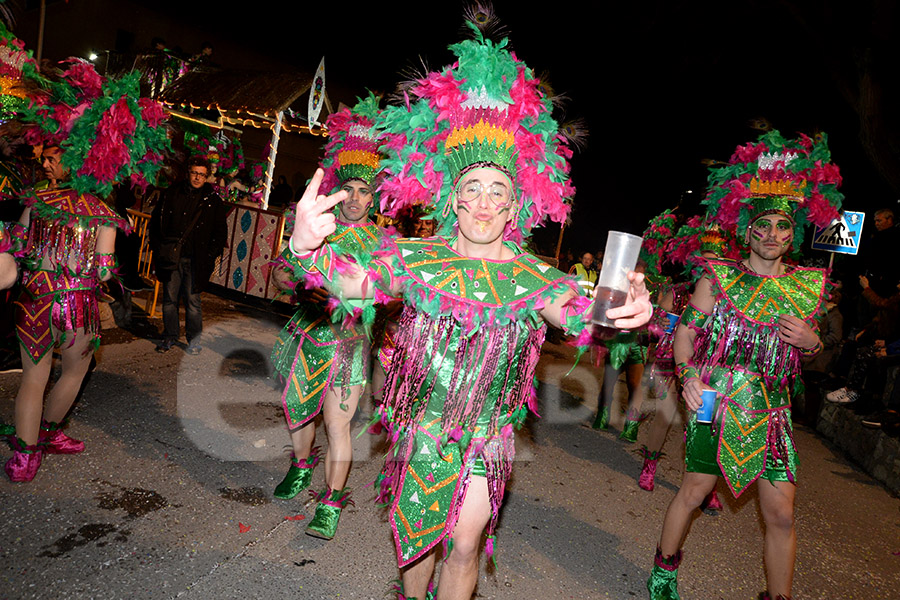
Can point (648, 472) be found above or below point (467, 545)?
below

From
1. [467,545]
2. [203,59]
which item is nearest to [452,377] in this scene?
[467,545]

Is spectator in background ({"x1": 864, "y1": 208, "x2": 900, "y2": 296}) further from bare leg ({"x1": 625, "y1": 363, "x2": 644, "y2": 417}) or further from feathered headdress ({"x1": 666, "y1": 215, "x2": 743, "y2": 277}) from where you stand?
bare leg ({"x1": 625, "y1": 363, "x2": 644, "y2": 417})

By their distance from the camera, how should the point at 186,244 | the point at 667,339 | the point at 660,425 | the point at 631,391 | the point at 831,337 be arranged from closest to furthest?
the point at 667,339 → the point at 660,425 → the point at 631,391 → the point at 186,244 → the point at 831,337

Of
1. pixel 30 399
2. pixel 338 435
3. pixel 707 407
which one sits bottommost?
pixel 30 399

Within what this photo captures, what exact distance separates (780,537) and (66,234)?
442 cm

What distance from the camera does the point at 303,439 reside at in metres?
3.90

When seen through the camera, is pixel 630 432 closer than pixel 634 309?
No

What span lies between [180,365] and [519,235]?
189 inches

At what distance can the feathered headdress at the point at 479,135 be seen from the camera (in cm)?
260

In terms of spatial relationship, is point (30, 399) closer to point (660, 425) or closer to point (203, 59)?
point (660, 425)

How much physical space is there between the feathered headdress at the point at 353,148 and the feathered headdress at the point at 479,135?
1058mm

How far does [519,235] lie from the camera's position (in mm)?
2896

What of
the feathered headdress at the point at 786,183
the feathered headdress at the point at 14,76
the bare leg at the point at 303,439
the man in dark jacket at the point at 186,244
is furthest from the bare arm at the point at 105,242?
the feathered headdress at the point at 786,183

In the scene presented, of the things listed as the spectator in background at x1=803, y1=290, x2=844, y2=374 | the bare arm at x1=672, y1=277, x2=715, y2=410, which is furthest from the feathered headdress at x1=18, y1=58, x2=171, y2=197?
the spectator in background at x1=803, y1=290, x2=844, y2=374
